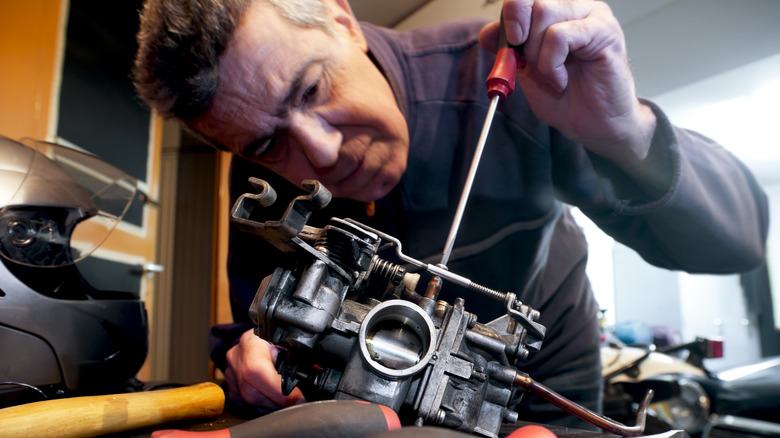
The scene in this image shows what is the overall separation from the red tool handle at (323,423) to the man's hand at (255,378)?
258mm

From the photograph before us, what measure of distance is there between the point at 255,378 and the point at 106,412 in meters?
0.17

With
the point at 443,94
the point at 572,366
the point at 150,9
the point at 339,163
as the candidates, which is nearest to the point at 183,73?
the point at 150,9

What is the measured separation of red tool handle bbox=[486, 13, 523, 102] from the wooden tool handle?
480 millimetres

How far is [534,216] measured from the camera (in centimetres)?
58

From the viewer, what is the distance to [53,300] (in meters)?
0.57

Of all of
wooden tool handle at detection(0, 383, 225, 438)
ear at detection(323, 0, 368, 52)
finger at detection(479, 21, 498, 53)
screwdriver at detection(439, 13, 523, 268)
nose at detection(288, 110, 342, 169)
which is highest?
ear at detection(323, 0, 368, 52)

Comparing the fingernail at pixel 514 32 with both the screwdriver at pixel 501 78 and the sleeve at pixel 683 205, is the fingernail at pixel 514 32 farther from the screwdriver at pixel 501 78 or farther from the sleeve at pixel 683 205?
the sleeve at pixel 683 205

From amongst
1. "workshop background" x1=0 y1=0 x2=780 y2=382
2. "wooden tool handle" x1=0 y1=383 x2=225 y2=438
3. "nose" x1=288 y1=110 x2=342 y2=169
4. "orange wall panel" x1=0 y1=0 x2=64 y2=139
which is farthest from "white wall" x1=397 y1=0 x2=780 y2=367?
"orange wall panel" x1=0 y1=0 x2=64 y2=139

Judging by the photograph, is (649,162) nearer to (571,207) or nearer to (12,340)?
(571,207)

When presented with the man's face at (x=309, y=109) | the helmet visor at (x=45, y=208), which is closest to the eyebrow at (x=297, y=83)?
the man's face at (x=309, y=109)

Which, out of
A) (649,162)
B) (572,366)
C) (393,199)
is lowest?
(572,366)

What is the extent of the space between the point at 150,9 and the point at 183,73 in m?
0.11

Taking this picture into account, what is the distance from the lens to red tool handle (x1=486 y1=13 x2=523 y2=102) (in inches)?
18.6

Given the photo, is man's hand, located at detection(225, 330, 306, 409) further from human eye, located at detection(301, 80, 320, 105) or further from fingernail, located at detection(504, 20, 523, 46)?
fingernail, located at detection(504, 20, 523, 46)
